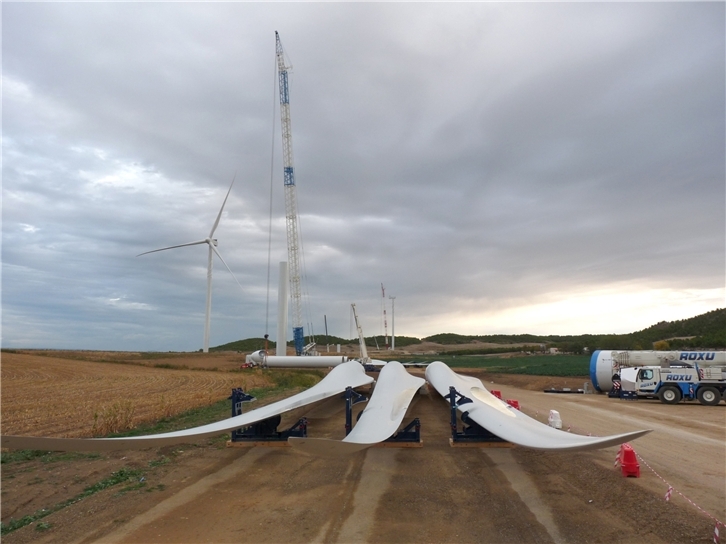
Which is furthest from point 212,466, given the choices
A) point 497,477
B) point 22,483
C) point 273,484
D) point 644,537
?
point 644,537

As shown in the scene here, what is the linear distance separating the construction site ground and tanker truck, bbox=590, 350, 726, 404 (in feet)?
44.8

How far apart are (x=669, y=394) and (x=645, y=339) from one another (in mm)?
76189

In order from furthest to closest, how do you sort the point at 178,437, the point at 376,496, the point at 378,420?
the point at 378,420, the point at 178,437, the point at 376,496

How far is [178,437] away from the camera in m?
8.53

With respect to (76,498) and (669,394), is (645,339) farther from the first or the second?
(76,498)

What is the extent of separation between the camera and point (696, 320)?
10425cm

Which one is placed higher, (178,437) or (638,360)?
(638,360)

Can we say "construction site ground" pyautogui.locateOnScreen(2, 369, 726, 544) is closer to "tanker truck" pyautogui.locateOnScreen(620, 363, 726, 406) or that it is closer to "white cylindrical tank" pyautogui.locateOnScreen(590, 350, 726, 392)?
"tanker truck" pyautogui.locateOnScreen(620, 363, 726, 406)

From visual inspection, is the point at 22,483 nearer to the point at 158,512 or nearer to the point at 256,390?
the point at 158,512

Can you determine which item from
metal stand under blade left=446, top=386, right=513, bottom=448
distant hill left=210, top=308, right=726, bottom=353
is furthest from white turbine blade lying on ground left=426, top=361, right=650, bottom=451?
distant hill left=210, top=308, right=726, bottom=353

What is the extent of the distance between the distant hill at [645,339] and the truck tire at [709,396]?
32231 millimetres

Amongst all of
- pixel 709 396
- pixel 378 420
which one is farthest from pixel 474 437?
pixel 709 396

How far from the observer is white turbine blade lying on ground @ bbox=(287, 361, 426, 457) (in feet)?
21.3

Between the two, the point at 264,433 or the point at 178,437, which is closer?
the point at 178,437
